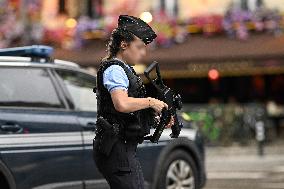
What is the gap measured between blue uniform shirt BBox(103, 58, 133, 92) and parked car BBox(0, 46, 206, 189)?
1.88m

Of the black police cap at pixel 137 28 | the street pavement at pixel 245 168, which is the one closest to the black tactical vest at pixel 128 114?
the black police cap at pixel 137 28

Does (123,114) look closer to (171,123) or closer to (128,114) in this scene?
(128,114)

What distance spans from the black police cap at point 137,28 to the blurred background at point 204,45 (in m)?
14.8

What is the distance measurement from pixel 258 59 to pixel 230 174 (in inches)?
386

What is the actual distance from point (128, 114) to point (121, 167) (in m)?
0.36

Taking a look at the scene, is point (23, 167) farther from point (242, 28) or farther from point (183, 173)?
point (242, 28)

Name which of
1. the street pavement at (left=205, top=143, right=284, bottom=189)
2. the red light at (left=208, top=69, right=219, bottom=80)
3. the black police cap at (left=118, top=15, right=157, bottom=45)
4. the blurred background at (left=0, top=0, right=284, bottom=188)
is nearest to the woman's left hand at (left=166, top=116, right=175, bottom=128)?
the black police cap at (left=118, top=15, right=157, bottom=45)

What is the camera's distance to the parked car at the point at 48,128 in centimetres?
705

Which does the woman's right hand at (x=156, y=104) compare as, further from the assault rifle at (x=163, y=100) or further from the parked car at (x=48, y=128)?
the parked car at (x=48, y=128)

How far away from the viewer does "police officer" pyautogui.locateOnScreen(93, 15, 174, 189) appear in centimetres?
544

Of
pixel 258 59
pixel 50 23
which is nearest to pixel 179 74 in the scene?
pixel 258 59

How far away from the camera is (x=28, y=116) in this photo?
285 inches

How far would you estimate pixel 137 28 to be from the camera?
5531mm

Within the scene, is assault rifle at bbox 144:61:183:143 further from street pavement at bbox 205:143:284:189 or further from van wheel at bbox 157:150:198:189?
street pavement at bbox 205:143:284:189
